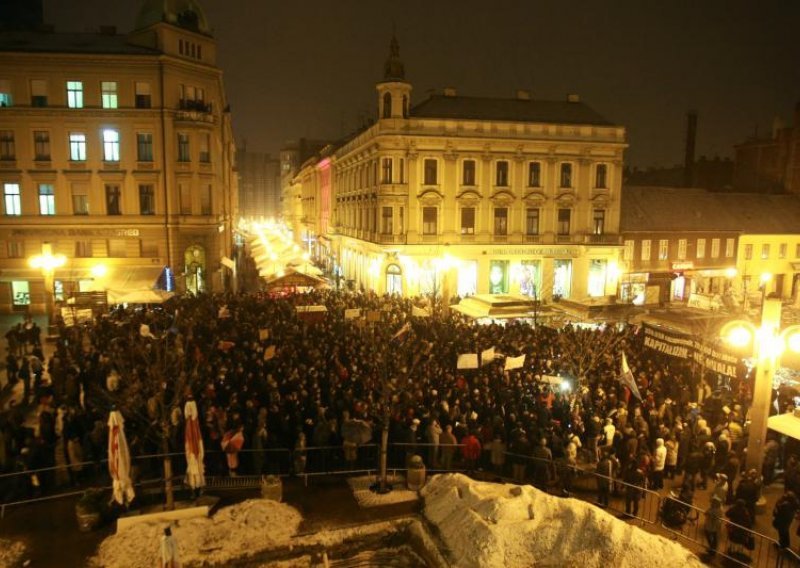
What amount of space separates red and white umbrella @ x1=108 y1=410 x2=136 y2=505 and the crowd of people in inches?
33.6

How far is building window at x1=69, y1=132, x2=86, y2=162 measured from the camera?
35562 mm

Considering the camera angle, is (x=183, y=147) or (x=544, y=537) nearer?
(x=544, y=537)

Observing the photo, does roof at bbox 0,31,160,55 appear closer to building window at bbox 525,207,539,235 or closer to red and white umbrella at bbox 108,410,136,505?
building window at bbox 525,207,539,235

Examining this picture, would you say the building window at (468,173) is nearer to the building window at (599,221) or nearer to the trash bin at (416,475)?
the building window at (599,221)

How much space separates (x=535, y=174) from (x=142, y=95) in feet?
86.7

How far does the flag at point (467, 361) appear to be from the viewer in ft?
60.9

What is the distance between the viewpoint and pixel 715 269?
4628cm

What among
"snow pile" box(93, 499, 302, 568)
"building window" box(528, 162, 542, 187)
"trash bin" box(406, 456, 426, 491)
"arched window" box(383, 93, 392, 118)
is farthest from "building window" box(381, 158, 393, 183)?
"snow pile" box(93, 499, 302, 568)

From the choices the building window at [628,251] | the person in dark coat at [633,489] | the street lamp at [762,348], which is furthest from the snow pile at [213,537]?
the building window at [628,251]

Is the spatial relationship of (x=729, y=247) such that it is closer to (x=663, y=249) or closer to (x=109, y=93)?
(x=663, y=249)

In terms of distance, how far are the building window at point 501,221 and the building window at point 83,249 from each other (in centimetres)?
2663

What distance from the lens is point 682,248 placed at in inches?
1801

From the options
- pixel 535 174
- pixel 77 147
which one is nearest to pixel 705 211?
pixel 535 174

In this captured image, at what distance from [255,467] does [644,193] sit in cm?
4259
